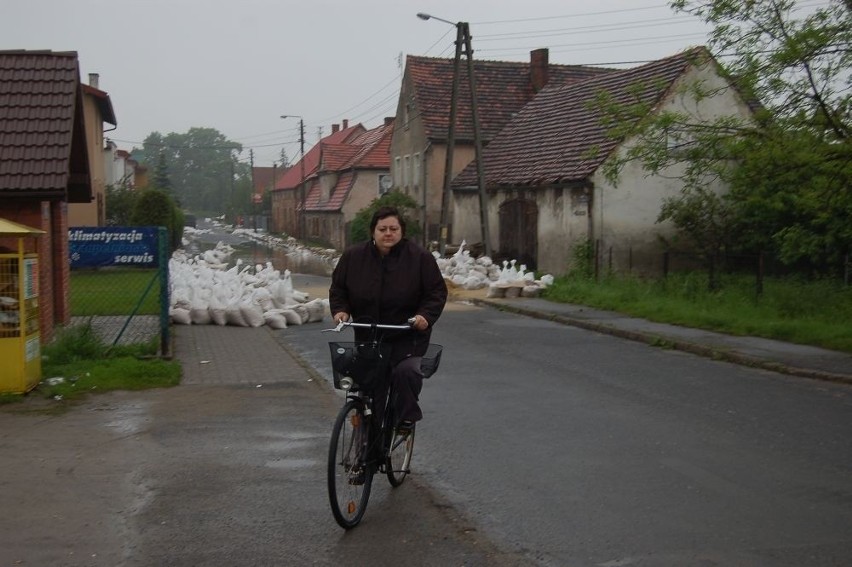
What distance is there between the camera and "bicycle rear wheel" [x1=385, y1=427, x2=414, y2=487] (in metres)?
6.54

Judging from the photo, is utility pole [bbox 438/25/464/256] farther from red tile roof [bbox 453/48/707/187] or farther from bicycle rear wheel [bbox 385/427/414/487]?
bicycle rear wheel [bbox 385/427/414/487]

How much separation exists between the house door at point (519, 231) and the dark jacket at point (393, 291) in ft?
80.0

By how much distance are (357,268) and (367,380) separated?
774mm

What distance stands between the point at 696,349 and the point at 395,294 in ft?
30.3

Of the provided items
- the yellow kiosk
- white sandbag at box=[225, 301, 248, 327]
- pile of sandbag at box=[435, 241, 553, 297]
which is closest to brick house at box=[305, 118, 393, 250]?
pile of sandbag at box=[435, 241, 553, 297]

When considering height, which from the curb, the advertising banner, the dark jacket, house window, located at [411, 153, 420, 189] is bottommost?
the curb

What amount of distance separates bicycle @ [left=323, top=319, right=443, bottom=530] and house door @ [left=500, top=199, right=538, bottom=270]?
24621mm

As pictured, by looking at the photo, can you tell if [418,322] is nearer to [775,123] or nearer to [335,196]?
[775,123]

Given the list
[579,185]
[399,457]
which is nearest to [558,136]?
[579,185]

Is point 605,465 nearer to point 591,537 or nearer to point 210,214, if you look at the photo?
point 591,537

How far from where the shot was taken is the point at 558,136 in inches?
1267

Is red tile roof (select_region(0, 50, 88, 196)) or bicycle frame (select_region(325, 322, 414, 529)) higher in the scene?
red tile roof (select_region(0, 50, 88, 196))

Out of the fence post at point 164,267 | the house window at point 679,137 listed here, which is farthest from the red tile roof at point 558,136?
the fence post at point 164,267

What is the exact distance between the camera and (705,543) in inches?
220
